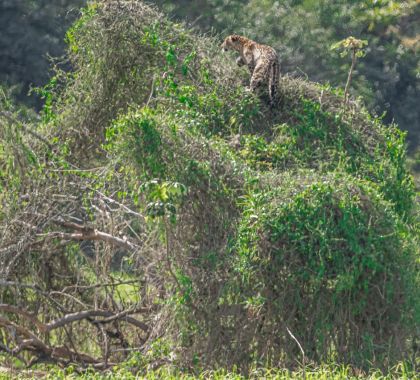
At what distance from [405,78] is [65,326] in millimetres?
14645

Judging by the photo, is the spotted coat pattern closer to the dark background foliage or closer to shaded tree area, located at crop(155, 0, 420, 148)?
the dark background foliage

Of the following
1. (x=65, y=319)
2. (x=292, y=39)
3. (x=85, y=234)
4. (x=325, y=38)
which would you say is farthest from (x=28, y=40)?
(x=65, y=319)

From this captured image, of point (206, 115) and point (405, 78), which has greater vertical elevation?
point (206, 115)

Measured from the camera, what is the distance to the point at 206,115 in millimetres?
10789

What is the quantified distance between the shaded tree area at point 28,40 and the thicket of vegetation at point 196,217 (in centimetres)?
1093

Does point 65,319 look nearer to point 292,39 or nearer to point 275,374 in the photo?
point 275,374

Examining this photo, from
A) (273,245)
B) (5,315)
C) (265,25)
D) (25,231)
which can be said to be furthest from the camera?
(265,25)

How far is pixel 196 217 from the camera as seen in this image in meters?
9.41

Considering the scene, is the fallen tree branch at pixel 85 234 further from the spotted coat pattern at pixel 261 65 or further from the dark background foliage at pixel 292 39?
the dark background foliage at pixel 292 39

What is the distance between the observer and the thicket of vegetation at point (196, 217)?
9102 millimetres

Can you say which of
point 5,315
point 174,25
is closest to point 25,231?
point 5,315

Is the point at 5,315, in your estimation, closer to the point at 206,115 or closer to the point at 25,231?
the point at 25,231

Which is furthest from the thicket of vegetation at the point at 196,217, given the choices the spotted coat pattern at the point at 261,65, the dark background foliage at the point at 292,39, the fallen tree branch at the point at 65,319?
the dark background foliage at the point at 292,39

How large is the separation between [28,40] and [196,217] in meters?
14.4
